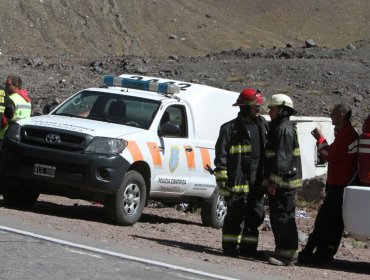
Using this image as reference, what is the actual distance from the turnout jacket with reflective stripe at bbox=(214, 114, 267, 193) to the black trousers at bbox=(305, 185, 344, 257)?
0.90 meters

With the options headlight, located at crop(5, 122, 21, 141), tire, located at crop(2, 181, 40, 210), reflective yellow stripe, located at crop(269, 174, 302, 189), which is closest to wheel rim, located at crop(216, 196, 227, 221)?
tire, located at crop(2, 181, 40, 210)

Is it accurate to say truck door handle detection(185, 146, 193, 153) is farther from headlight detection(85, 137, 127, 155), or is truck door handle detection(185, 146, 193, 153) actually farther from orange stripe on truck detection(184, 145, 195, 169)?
headlight detection(85, 137, 127, 155)

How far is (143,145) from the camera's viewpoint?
12914mm

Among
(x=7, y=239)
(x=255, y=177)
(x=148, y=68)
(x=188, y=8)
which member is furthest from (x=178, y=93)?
(x=188, y=8)

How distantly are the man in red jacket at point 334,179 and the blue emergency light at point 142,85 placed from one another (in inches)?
130

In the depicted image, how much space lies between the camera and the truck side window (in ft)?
45.3

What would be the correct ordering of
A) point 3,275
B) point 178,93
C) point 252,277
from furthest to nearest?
point 178,93, point 252,277, point 3,275

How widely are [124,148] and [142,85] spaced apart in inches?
74.1

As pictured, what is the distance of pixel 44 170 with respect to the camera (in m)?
12.6

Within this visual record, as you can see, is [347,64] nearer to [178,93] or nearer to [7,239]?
[178,93]

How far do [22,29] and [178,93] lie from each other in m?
56.2

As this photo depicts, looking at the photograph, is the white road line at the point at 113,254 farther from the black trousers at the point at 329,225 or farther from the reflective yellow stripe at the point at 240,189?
the black trousers at the point at 329,225

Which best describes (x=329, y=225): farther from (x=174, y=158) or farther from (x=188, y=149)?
(x=188, y=149)

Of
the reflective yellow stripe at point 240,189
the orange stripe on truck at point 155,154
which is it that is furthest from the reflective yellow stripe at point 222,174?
the orange stripe on truck at point 155,154
